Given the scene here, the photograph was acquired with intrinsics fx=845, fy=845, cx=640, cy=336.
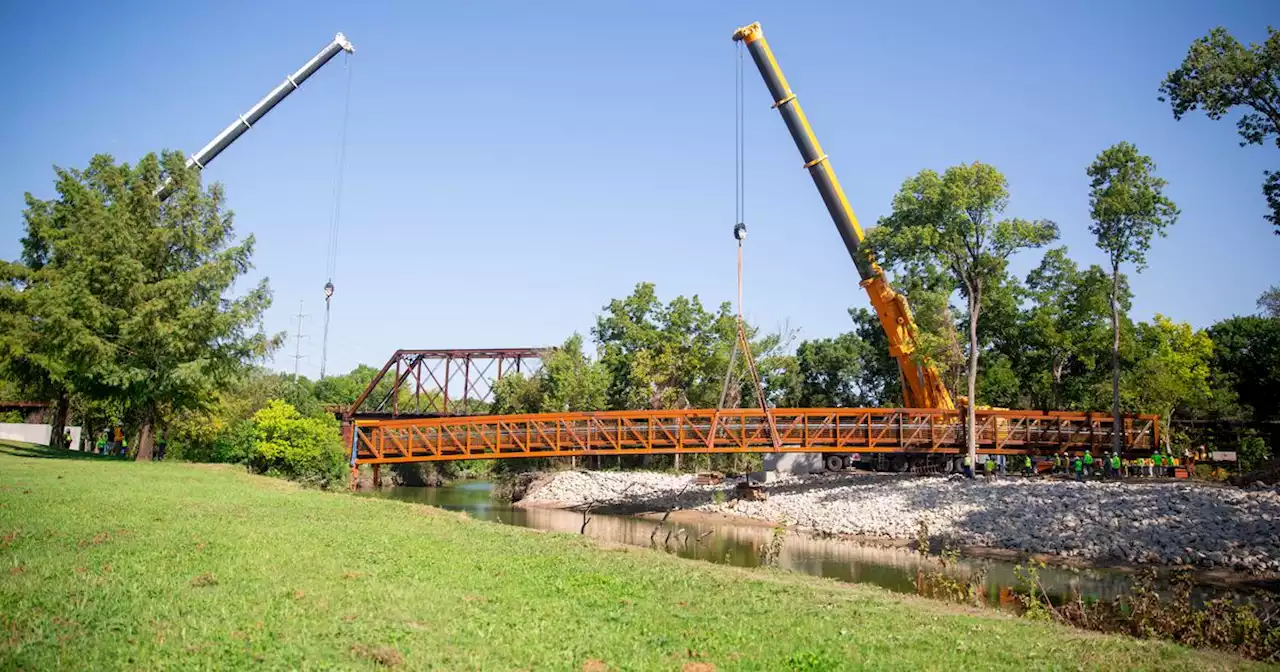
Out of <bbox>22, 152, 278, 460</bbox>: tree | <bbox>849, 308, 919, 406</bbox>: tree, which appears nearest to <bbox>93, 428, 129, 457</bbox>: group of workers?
<bbox>22, 152, 278, 460</bbox>: tree

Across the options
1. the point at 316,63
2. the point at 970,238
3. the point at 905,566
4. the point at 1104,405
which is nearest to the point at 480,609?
the point at 905,566

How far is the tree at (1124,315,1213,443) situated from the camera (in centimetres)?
4531

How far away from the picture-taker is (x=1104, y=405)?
51.3m

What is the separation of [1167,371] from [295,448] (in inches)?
1772

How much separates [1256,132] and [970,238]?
1274 cm

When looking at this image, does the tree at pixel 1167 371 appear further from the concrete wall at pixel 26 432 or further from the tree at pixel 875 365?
the concrete wall at pixel 26 432

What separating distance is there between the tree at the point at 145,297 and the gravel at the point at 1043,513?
2000 centimetres

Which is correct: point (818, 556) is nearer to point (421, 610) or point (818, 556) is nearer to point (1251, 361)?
point (421, 610)

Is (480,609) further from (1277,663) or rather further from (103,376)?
(103,376)

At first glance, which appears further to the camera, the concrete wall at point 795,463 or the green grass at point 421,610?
the concrete wall at point 795,463

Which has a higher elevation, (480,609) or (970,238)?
(970,238)

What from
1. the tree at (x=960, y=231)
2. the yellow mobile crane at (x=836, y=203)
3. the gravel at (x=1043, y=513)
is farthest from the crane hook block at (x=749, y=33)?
the gravel at (x=1043, y=513)

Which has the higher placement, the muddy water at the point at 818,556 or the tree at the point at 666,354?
the tree at the point at 666,354

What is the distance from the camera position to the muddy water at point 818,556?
2158cm
